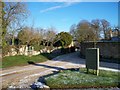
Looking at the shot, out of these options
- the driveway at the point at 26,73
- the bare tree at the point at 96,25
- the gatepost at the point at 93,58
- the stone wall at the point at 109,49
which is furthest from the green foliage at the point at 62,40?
the gatepost at the point at 93,58

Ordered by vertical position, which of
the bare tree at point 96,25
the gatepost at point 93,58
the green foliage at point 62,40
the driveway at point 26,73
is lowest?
the driveway at point 26,73

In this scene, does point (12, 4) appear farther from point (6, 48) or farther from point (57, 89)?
point (57, 89)

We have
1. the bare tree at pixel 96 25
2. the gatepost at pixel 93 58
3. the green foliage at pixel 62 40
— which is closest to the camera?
the gatepost at pixel 93 58

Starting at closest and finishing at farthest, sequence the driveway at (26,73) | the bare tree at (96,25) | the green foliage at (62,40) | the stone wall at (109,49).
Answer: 1. the driveway at (26,73)
2. the stone wall at (109,49)
3. the green foliage at (62,40)
4. the bare tree at (96,25)

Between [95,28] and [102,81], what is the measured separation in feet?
174

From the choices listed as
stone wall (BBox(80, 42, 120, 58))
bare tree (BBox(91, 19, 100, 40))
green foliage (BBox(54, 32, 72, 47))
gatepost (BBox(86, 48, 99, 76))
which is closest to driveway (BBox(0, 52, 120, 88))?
gatepost (BBox(86, 48, 99, 76))

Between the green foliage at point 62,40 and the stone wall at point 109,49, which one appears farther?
the green foliage at point 62,40

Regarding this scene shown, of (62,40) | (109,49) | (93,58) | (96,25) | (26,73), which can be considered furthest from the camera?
(96,25)

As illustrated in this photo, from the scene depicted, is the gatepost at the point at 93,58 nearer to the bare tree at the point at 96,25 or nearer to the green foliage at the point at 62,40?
the green foliage at the point at 62,40

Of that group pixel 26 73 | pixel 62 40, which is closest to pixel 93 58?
pixel 26 73

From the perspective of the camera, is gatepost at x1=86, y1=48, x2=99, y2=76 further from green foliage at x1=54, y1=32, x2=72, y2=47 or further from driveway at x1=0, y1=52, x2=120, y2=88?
green foliage at x1=54, y1=32, x2=72, y2=47

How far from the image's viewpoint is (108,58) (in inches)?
1160

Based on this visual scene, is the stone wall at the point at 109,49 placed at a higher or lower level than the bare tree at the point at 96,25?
lower

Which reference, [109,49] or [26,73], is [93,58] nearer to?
[26,73]
